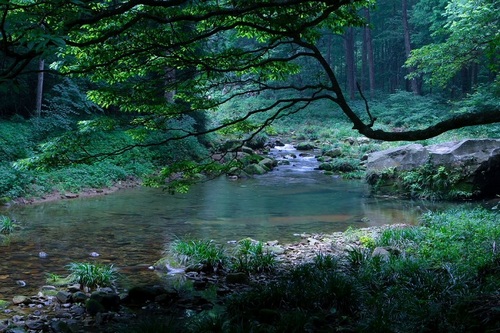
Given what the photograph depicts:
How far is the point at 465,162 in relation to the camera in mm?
15195

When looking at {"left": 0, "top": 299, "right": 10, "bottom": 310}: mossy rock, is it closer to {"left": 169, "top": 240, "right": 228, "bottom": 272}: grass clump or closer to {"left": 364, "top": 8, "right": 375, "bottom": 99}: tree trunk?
{"left": 169, "top": 240, "right": 228, "bottom": 272}: grass clump

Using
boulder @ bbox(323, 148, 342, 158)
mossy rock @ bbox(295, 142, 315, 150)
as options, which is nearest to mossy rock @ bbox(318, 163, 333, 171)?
boulder @ bbox(323, 148, 342, 158)

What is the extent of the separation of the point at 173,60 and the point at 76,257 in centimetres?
461

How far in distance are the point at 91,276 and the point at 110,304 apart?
114 cm

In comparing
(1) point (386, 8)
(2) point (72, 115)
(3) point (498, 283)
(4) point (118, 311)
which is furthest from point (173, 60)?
(1) point (386, 8)

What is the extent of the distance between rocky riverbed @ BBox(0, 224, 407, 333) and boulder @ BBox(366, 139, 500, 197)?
32.2ft

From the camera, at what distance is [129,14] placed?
5984 millimetres

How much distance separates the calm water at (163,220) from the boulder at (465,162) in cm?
180

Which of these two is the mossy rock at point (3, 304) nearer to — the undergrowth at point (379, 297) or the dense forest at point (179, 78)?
the dense forest at point (179, 78)

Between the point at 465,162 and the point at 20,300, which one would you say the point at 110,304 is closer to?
the point at 20,300

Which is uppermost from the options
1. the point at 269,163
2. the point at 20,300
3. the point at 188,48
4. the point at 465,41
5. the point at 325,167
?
the point at 465,41

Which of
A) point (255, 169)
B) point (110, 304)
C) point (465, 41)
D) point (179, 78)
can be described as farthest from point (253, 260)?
point (465, 41)

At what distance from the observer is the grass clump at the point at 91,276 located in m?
7.24

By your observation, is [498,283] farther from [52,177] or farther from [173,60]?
[52,177]
